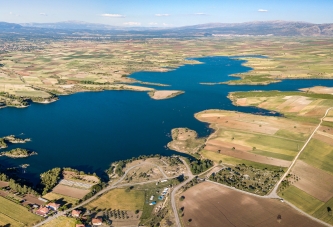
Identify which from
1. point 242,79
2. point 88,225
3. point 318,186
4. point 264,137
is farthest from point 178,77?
point 88,225

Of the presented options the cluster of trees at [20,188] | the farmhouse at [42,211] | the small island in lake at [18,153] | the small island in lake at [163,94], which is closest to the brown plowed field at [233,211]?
the farmhouse at [42,211]

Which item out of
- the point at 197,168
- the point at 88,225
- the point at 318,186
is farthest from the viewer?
the point at 197,168

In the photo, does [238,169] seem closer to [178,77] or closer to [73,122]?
[73,122]

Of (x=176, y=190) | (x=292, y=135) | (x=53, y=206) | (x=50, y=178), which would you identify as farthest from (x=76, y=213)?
(x=292, y=135)

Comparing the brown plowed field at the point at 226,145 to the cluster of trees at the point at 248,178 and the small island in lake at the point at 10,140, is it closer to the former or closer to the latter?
the cluster of trees at the point at 248,178

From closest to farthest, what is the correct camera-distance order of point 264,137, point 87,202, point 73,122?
1. point 87,202
2. point 264,137
3. point 73,122

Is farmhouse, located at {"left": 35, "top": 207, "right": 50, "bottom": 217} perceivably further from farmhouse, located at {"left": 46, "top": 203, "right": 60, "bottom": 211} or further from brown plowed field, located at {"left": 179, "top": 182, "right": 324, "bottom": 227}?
brown plowed field, located at {"left": 179, "top": 182, "right": 324, "bottom": 227}

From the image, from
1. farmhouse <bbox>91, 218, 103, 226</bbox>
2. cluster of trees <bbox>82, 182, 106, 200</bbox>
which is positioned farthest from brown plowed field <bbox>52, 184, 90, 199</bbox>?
farmhouse <bbox>91, 218, 103, 226</bbox>
